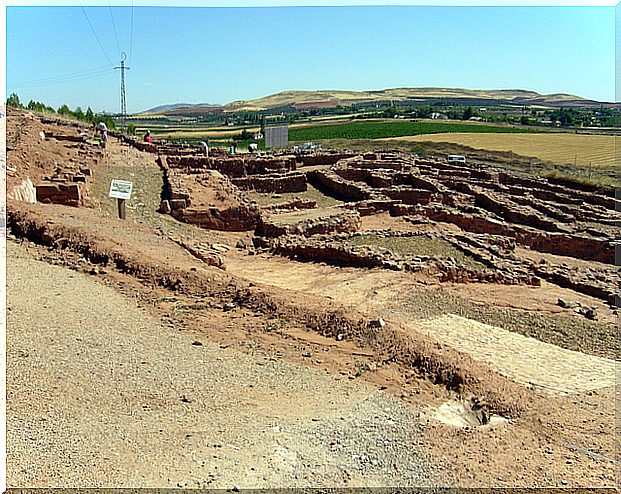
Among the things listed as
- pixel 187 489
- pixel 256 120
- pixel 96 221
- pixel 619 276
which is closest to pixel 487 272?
pixel 619 276

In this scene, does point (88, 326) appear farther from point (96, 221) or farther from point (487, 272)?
point (487, 272)

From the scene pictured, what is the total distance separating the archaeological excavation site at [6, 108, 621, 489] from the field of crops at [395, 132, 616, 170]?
30751 mm

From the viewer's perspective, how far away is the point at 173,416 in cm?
438

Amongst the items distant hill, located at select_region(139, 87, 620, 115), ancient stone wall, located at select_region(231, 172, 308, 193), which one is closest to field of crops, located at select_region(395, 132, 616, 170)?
ancient stone wall, located at select_region(231, 172, 308, 193)

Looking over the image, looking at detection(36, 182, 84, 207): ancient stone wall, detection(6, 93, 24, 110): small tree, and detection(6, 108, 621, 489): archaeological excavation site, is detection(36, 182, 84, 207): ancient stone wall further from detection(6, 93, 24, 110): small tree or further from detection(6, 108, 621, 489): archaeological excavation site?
detection(6, 93, 24, 110): small tree

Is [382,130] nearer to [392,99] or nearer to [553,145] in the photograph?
[553,145]

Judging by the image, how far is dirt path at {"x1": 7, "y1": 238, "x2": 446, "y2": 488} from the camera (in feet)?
11.9

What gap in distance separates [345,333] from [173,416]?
8.88 ft

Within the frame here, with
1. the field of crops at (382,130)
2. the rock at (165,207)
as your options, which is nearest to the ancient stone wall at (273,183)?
the rock at (165,207)

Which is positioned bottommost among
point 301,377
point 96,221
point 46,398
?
point 301,377

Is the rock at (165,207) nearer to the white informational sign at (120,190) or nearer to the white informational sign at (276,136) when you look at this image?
the white informational sign at (120,190)

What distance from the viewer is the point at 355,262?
1241 cm

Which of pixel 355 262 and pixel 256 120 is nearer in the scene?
pixel 355 262

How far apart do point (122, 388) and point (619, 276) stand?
1296 centimetres
